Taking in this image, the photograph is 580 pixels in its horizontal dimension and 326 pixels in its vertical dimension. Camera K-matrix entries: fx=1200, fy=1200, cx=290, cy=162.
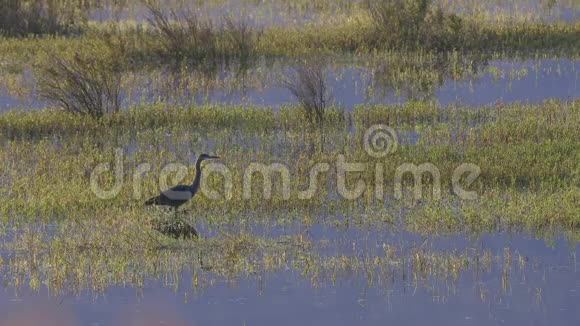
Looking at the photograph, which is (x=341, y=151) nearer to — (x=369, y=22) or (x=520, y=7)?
(x=369, y=22)

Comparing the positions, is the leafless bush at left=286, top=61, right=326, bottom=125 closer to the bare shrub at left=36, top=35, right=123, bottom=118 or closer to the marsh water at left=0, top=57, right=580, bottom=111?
the marsh water at left=0, top=57, right=580, bottom=111

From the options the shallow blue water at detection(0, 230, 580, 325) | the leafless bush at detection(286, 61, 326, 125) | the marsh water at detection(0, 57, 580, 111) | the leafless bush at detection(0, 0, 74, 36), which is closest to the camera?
the shallow blue water at detection(0, 230, 580, 325)

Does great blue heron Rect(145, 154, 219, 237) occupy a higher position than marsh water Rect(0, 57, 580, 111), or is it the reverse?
marsh water Rect(0, 57, 580, 111)

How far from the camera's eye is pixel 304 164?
1295cm

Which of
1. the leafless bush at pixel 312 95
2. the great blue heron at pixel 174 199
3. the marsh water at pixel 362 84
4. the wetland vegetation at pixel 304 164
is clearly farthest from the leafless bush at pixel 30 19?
the great blue heron at pixel 174 199

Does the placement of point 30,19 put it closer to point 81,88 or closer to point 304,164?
point 81,88

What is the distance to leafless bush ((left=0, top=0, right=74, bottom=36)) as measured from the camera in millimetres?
22672

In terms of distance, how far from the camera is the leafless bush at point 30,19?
22.7 metres

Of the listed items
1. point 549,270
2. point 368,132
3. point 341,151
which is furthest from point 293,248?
point 368,132

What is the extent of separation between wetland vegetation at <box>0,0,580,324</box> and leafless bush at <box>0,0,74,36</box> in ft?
0.14

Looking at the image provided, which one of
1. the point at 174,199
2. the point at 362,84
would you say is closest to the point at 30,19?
the point at 362,84

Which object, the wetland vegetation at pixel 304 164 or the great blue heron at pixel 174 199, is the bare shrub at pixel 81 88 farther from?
the great blue heron at pixel 174 199

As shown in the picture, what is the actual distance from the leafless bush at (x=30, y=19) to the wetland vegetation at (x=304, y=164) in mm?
43

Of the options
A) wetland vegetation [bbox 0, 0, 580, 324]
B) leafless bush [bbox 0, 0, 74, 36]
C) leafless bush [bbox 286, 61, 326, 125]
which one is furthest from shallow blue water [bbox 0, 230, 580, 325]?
leafless bush [bbox 0, 0, 74, 36]
